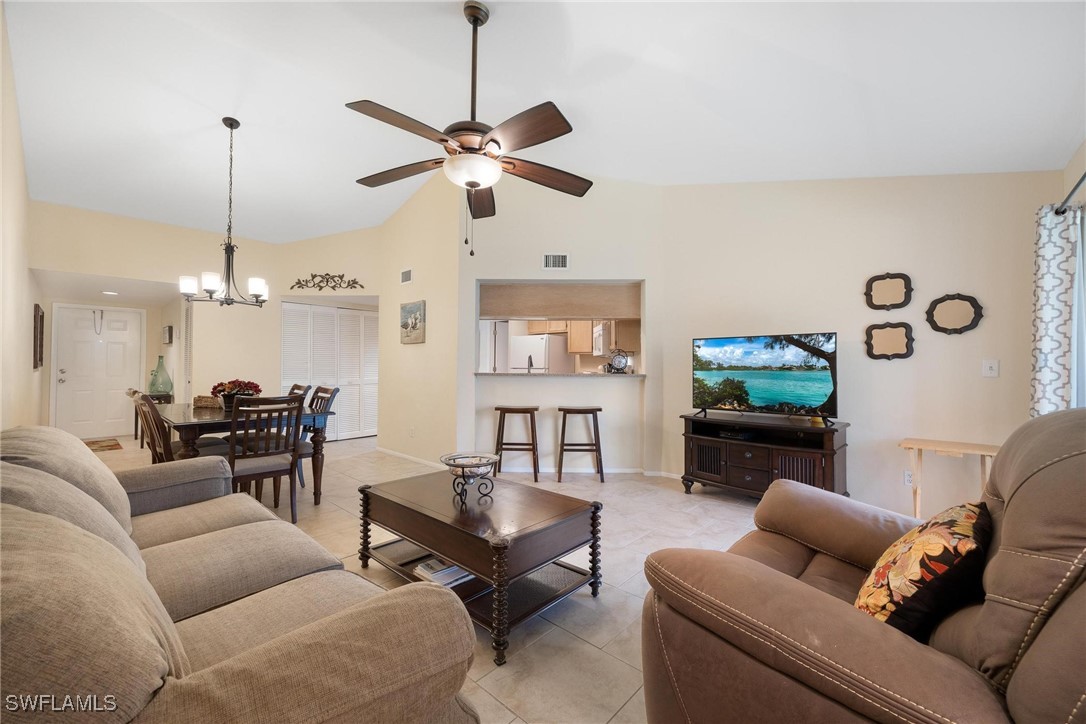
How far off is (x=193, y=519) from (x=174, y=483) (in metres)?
0.32

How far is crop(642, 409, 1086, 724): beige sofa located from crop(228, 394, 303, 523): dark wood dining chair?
9.17 ft

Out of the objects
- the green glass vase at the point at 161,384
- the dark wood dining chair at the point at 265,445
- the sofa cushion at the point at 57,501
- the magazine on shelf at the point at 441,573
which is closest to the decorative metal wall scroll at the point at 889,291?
the magazine on shelf at the point at 441,573

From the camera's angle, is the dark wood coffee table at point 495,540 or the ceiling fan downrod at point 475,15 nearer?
the dark wood coffee table at point 495,540

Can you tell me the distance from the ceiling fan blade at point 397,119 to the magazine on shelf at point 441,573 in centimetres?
202

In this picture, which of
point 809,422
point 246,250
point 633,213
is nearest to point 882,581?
point 809,422

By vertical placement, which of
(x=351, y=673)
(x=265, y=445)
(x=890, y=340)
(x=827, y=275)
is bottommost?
(x=265, y=445)

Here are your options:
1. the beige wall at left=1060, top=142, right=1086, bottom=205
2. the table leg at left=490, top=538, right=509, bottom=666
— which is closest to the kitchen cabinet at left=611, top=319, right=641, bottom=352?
the beige wall at left=1060, top=142, right=1086, bottom=205

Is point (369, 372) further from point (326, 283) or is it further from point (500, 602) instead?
point (500, 602)

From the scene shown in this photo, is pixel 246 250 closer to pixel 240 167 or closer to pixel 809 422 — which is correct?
pixel 240 167

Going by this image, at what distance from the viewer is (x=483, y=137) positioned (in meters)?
2.10

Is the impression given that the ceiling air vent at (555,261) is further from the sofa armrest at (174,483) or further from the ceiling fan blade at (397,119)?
the sofa armrest at (174,483)

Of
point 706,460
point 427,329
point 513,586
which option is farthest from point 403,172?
point 706,460

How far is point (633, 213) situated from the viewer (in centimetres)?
438

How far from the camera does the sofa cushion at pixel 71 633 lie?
532mm
